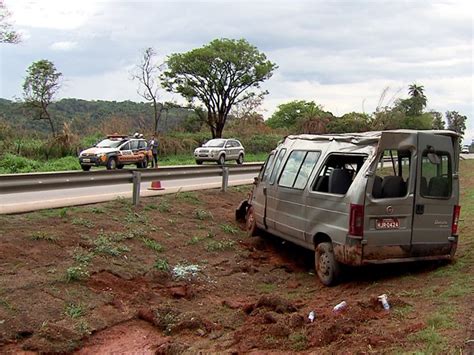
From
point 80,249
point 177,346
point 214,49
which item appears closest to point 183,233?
point 80,249

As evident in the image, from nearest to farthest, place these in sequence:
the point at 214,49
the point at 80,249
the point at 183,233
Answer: the point at 80,249
the point at 183,233
the point at 214,49

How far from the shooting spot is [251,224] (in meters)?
10.3

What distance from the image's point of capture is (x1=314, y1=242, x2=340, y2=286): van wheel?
7246 mm

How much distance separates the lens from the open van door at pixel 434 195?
23.3 feet

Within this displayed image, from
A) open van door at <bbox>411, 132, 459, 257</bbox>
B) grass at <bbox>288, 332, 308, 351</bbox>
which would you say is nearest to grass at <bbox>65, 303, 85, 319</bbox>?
grass at <bbox>288, 332, 308, 351</bbox>

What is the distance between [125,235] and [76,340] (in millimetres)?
3250

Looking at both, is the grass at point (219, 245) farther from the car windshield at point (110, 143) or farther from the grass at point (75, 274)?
the car windshield at point (110, 143)

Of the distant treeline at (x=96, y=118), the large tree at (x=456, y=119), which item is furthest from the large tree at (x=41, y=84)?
the large tree at (x=456, y=119)

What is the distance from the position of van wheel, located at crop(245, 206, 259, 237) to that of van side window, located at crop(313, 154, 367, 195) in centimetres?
238

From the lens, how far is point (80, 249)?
7473mm

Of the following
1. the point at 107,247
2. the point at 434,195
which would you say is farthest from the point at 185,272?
the point at 434,195

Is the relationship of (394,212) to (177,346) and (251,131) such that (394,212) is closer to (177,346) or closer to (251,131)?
(177,346)

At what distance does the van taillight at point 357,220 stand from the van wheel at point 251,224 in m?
3.38

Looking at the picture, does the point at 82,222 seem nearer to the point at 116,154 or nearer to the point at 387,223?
the point at 387,223
